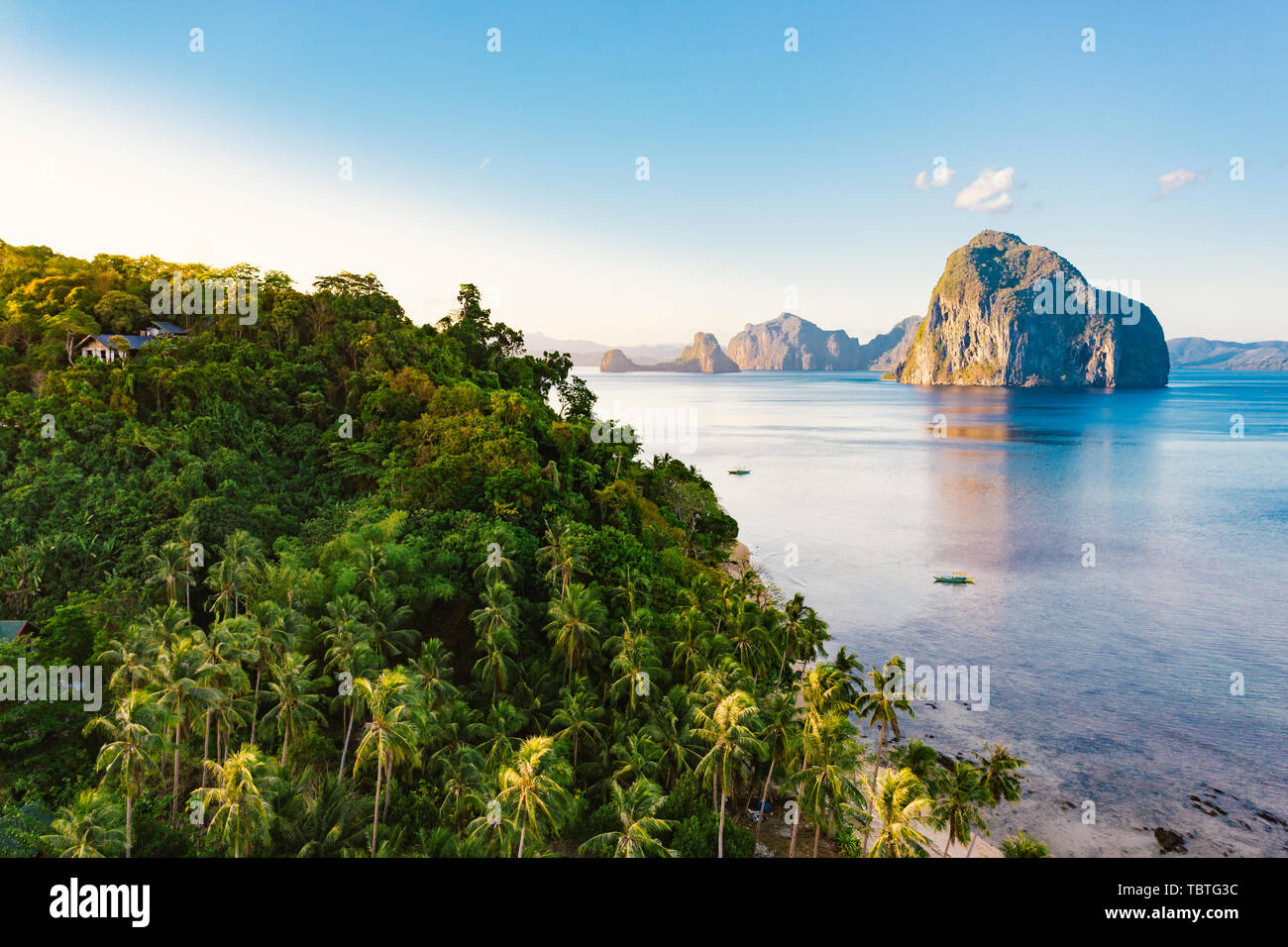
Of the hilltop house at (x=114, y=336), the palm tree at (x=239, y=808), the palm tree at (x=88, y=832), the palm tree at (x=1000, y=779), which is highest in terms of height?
the hilltop house at (x=114, y=336)

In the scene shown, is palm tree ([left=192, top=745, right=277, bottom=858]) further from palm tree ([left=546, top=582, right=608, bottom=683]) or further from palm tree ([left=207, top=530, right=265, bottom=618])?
palm tree ([left=546, top=582, right=608, bottom=683])

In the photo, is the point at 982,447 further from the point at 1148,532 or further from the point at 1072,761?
the point at 1072,761

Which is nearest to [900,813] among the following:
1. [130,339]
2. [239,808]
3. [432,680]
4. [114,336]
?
[432,680]

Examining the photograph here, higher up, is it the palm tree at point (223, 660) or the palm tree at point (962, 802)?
the palm tree at point (223, 660)

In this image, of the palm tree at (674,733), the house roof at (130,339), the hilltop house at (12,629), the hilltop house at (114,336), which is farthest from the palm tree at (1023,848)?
the house roof at (130,339)

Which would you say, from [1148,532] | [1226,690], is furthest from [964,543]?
[1226,690]

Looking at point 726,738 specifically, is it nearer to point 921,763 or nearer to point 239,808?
point 921,763

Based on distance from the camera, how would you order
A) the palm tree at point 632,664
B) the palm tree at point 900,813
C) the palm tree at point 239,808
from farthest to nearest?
the palm tree at point 632,664, the palm tree at point 900,813, the palm tree at point 239,808

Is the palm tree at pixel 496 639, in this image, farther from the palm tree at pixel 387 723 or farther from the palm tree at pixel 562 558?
the palm tree at pixel 387 723

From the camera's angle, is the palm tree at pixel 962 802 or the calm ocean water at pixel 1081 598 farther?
the calm ocean water at pixel 1081 598
